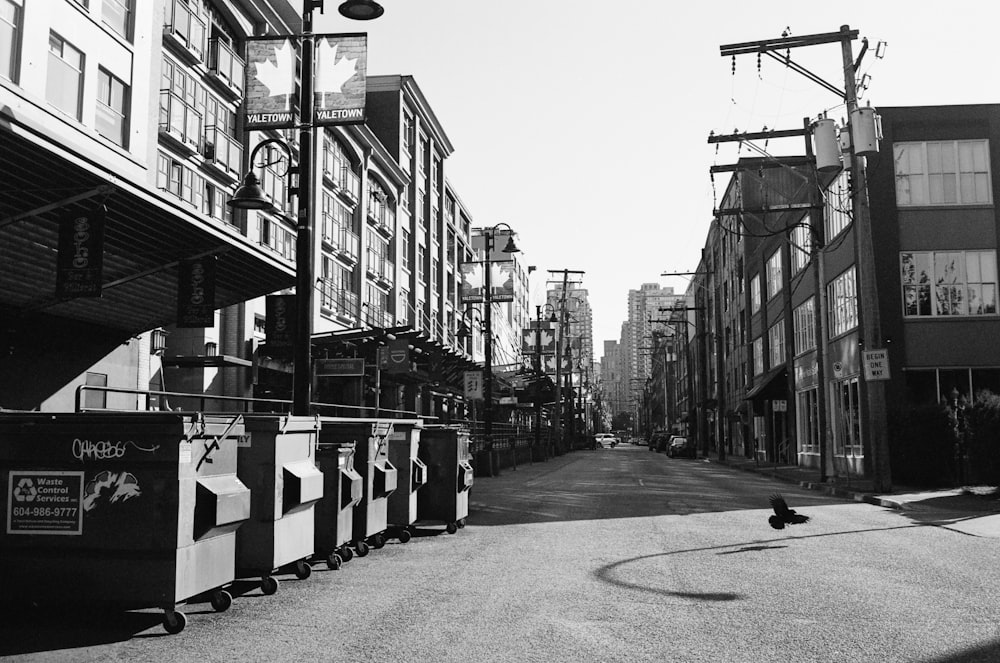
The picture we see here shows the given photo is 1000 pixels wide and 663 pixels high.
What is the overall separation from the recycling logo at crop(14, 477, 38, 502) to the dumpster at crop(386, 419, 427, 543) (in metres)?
5.82

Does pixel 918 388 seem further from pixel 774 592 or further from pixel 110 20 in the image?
pixel 110 20

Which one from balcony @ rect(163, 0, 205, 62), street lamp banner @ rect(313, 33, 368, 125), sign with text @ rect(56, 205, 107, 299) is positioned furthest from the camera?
balcony @ rect(163, 0, 205, 62)

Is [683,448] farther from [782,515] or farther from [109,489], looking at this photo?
[109,489]

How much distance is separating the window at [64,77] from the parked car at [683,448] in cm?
4603

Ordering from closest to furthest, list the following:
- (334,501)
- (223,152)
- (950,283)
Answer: (334,501), (950,283), (223,152)

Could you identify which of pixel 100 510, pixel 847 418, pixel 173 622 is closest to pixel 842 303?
pixel 847 418

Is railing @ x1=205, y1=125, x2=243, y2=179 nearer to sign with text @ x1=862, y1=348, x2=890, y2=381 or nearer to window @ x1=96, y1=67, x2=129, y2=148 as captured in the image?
window @ x1=96, y1=67, x2=129, y2=148

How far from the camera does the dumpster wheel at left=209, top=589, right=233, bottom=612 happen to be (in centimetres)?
793

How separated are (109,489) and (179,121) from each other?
2450cm

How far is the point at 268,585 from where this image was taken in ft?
28.5

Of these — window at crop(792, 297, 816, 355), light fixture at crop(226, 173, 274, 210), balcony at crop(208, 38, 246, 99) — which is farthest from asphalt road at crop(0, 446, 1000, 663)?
window at crop(792, 297, 816, 355)

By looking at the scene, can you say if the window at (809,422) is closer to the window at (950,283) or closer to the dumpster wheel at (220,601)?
the window at (950,283)

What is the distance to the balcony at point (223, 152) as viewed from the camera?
30969 millimetres

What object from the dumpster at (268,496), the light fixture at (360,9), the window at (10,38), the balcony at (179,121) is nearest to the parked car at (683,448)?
the balcony at (179,121)
